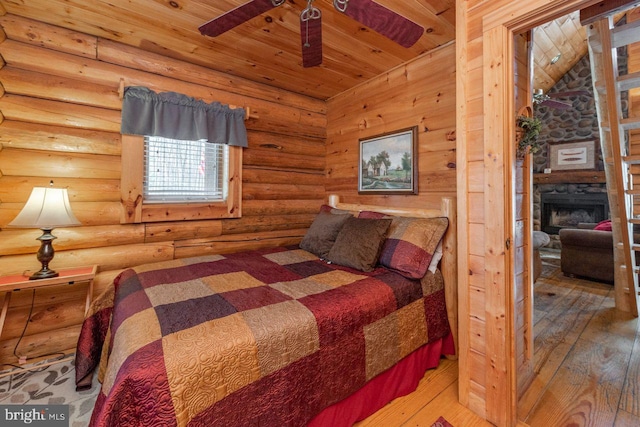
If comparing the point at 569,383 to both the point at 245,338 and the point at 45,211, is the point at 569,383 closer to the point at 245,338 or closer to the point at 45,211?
the point at 245,338

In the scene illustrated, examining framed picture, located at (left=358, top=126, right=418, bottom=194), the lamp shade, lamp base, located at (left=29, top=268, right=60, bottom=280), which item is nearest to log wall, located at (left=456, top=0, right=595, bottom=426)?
framed picture, located at (left=358, top=126, right=418, bottom=194)

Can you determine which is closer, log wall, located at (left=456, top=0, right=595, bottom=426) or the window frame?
log wall, located at (left=456, top=0, right=595, bottom=426)

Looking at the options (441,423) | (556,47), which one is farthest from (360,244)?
(556,47)

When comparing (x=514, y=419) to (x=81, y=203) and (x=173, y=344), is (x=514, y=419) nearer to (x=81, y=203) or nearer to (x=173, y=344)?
(x=173, y=344)

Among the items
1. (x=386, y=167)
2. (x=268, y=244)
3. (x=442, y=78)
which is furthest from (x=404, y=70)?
(x=268, y=244)

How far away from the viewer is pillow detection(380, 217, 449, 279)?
195 cm

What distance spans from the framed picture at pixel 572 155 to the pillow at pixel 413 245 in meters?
5.26

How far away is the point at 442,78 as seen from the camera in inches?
92.8

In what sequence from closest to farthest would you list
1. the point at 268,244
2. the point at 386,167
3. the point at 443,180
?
the point at 443,180 → the point at 386,167 → the point at 268,244

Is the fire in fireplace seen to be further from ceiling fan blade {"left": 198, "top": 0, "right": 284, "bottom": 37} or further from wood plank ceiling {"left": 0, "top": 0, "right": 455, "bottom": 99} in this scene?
ceiling fan blade {"left": 198, "top": 0, "right": 284, "bottom": 37}

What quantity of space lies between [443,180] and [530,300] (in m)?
1.07

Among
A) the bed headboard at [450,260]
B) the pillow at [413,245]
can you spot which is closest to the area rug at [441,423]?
the bed headboard at [450,260]

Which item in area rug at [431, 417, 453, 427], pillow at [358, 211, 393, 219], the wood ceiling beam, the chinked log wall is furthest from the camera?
pillow at [358, 211, 393, 219]

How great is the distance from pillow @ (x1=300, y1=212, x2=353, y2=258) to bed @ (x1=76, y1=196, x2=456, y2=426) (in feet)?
0.07
